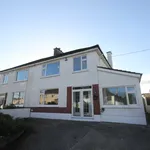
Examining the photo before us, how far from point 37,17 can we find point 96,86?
7.25 meters

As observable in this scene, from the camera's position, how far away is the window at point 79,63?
9648mm

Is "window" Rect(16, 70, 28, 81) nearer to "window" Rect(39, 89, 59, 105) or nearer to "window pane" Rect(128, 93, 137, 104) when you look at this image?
"window" Rect(39, 89, 59, 105)

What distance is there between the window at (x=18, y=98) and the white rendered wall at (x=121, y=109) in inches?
364

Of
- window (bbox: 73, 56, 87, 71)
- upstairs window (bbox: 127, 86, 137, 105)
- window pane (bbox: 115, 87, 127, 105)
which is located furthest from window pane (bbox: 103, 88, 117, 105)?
window (bbox: 73, 56, 87, 71)

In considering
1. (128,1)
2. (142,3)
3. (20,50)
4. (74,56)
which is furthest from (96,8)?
(20,50)

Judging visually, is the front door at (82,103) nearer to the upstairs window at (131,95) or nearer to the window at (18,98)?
the upstairs window at (131,95)

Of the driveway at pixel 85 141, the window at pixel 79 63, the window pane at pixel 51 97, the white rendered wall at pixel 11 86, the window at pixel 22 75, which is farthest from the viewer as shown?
the window at pixel 22 75

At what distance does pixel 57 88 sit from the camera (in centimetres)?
1025

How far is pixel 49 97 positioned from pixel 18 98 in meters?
4.80

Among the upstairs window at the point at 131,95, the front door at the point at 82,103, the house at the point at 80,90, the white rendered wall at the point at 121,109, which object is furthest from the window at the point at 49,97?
the upstairs window at the point at 131,95

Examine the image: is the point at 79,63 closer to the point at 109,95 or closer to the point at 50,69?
the point at 50,69

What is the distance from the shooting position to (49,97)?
34.6 ft

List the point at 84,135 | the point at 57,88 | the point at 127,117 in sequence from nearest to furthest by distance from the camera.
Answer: the point at 84,135
the point at 127,117
the point at 57,88

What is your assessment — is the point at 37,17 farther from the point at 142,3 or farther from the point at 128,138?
the point at 128,138
